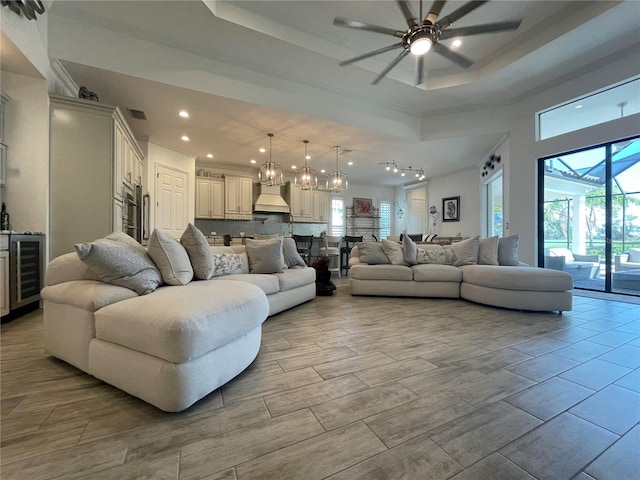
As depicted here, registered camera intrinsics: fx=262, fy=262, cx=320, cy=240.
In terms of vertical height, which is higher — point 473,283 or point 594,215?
point 594,215

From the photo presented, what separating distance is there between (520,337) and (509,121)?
453cm

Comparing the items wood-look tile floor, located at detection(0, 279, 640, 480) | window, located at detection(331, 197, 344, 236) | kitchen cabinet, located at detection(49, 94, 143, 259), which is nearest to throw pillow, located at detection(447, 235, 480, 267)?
wood-look tile floor, located at detection(0, 279, 640, 480)

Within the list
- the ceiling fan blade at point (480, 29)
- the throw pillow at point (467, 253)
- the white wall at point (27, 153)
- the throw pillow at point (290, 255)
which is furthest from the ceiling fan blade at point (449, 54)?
the white wall at point (27, 153)

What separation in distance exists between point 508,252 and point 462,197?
4.24m

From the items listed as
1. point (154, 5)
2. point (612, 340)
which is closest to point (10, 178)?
point (154, 5)

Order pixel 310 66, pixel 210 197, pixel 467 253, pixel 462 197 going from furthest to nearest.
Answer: pixel 462 197 < pixel 210 197 < pixel 467 253 < pixel 310 66

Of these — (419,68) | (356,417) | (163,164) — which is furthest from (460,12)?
(163,164)

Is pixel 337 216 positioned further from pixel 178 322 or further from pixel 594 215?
pixel 178 322

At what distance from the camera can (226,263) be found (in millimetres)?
3014

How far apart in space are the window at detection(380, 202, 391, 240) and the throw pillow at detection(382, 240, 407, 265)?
5792mm

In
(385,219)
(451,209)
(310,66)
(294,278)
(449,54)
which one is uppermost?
(310,66)

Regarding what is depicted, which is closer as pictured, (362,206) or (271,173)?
(271,173)

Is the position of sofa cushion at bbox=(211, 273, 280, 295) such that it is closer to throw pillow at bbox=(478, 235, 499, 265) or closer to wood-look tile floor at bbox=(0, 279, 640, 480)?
wood-look tile floor at bbox=(0, 279, 640, 480)

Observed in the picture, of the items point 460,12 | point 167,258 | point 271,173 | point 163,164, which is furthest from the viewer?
point 163,164
